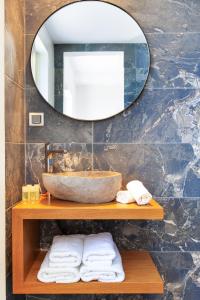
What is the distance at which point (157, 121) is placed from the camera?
1925 mm

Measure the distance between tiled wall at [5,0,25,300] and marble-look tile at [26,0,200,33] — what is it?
84 millimetres

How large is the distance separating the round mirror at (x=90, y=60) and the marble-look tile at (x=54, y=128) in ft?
0.16

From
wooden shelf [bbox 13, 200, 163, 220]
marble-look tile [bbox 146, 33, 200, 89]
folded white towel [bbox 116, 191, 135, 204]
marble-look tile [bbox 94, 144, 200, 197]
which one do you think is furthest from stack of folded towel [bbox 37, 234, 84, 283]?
marble-look tile [bbox 146, 33, 200, 89]

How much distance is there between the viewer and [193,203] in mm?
1925

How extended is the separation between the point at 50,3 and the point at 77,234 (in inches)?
60.5

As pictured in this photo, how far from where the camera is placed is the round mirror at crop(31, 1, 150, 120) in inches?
74.2

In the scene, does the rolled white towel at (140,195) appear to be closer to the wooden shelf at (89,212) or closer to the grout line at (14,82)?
the wooden shelf at (89,212)

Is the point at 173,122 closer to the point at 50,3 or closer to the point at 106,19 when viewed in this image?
the point at 106,19

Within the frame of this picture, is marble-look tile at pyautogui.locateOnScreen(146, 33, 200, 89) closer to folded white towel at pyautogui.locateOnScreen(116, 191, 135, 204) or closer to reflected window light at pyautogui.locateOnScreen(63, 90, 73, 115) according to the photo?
reflected window light at pyautogui.locateOnScreen(63, 90, 73, 115)

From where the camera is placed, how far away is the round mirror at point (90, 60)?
1.88 m

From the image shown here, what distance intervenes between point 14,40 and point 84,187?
0.96m

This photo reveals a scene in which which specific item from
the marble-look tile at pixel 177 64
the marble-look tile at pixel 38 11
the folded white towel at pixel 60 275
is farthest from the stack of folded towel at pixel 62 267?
the marble-look tile at pixel 38 11

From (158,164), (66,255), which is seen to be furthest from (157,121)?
(66,255)

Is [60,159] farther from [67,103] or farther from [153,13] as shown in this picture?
[153,13]
